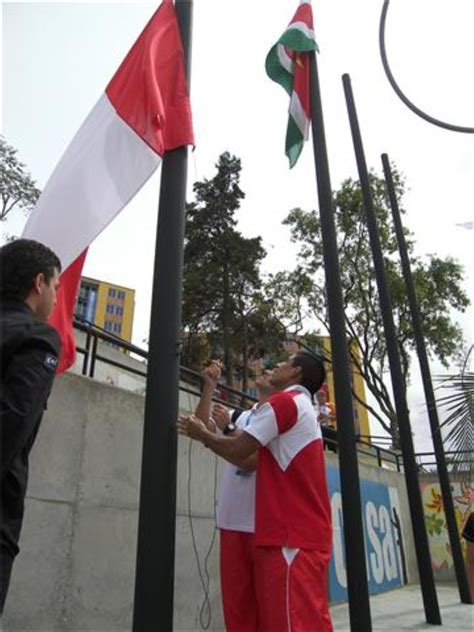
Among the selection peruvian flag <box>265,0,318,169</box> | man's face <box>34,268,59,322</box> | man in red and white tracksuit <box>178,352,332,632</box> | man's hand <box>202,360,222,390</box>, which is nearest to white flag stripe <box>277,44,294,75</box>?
peruvian flag <box>265,0,318,169</box>

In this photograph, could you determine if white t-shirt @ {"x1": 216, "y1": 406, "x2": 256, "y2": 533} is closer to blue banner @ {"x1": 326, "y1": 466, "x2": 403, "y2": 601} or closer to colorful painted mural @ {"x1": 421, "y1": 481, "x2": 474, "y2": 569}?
blue banner @ {"x1": 326, "y1": 466, "x2": 403, "y2": 601}

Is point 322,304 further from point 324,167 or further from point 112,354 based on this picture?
point 324,167

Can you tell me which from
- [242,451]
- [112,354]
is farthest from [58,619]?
[112,354]

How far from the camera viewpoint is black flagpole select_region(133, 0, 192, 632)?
7.88 feet

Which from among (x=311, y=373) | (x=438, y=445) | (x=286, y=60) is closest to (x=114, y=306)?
(x=438, y=445)

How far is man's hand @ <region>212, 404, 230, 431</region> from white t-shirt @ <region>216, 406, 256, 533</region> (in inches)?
10.6

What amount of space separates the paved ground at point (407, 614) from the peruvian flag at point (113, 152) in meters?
5.04

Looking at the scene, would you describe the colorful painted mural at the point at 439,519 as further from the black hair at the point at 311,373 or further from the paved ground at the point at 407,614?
the black hair at the point at 311,373

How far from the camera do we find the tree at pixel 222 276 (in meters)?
24.1

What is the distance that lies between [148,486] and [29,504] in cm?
146

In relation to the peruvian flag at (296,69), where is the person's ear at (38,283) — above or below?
below

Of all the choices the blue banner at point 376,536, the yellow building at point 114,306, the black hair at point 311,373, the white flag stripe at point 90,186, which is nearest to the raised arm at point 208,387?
the black hair at point 311,373

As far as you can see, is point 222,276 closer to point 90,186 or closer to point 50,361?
point 90,186

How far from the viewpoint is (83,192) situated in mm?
3301
